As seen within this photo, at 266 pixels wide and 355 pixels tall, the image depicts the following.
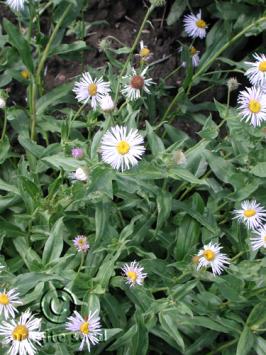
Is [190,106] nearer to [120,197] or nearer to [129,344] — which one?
[120,197]

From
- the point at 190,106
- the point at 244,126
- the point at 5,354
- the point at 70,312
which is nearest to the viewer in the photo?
the point at 5,354

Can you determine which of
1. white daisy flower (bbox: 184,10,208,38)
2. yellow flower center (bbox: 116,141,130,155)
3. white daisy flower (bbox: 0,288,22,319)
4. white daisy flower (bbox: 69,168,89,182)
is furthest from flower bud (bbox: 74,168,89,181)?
white daisy flower (bbox: 184,10,208,38)

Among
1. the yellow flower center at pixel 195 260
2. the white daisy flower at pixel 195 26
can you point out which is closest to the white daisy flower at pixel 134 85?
the yellow flower center at pixel 195 260

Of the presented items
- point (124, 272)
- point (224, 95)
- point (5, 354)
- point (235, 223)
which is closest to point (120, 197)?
point (124, 272)

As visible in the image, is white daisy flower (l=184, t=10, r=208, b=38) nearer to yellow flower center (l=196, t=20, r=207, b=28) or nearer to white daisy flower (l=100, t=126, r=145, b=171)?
yellow flower center (l=196, t=20, r=207, b=28)

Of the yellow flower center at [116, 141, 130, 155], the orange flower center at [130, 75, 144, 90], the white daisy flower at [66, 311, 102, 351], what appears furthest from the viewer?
the orange flower center at [130, 75, 144, 90]

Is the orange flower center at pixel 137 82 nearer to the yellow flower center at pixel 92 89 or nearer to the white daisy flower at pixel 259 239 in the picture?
the yellow flower center at pixel 92 89
